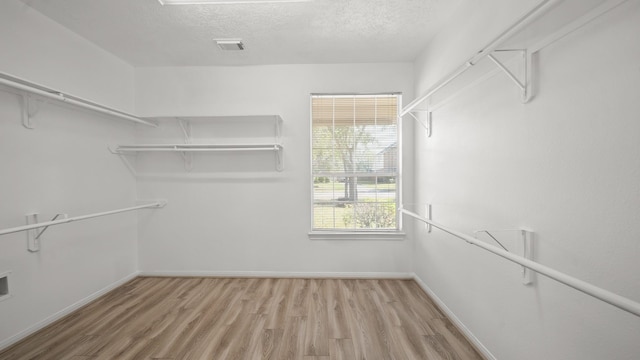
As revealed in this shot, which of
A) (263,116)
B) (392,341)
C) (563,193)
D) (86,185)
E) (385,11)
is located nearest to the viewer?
(563,193)

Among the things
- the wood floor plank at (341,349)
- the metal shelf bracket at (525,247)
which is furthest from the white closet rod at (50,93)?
the metal shelf bracket at (525,247)

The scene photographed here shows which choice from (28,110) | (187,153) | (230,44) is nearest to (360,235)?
(187,153)

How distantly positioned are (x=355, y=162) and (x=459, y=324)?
5.69ft

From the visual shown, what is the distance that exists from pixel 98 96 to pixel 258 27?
1.70 m

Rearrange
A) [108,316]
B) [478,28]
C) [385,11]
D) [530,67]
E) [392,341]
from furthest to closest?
[108,316] → [385,11] → [392,341] → [478,28] → [530,67]

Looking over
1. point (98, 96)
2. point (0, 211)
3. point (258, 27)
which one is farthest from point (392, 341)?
point (98, 96)

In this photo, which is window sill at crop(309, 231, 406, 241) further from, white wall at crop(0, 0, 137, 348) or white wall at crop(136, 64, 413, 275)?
white wall at crop(0, 0, 137, 348)

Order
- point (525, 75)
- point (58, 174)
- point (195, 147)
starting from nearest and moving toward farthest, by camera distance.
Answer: point (525, 75) → point (58, 174) → point (195, 147)

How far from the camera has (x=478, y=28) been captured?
165 cm

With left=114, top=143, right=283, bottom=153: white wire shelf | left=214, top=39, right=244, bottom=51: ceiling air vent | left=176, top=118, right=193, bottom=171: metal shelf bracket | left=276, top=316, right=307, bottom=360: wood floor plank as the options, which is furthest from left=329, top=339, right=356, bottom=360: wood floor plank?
left=214, top=39, right=244, bottom=51: ceiling air vent

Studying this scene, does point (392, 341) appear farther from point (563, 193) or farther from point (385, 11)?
point (385, 11)

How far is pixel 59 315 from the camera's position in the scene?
2062 mm

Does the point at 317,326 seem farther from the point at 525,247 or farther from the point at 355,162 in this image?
the point at 355,162

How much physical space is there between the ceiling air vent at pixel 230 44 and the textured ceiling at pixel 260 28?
6 cm
